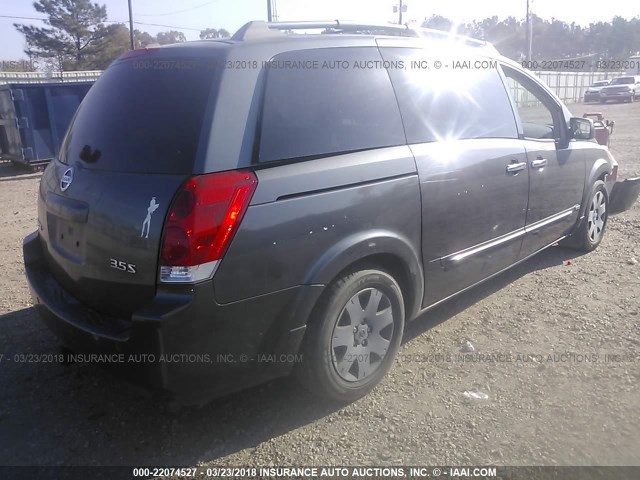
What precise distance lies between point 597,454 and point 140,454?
7.04 feet

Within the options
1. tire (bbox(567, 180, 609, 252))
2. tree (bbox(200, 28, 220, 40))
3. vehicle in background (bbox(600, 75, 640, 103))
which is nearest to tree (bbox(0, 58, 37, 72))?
tree (bbox(200, 28, 220, 40))

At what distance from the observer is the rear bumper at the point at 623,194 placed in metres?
6.22

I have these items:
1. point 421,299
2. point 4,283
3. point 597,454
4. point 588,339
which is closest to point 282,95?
point 421,299

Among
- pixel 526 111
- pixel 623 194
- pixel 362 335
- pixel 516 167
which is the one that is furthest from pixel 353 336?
pixel 623 194

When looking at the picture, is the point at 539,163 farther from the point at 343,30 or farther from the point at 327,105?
the point at 327,105

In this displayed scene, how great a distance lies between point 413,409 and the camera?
2910mm

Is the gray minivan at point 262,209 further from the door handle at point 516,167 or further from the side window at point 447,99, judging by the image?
the door handle at point 516,167

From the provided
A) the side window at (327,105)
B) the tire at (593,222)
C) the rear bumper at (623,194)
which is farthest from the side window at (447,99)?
the rear bumper at (623,194)

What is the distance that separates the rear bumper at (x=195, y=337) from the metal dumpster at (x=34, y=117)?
10.4m

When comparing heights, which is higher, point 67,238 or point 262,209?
point 262,209

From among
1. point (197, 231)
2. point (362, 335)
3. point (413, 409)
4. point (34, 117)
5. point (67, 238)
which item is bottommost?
point (413, 409)

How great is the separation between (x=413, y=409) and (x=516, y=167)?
1907 millimetres

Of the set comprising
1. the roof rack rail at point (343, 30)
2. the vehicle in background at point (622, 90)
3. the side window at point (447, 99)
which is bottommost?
the vehicle in background at point (622, 90)

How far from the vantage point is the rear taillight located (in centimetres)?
224
